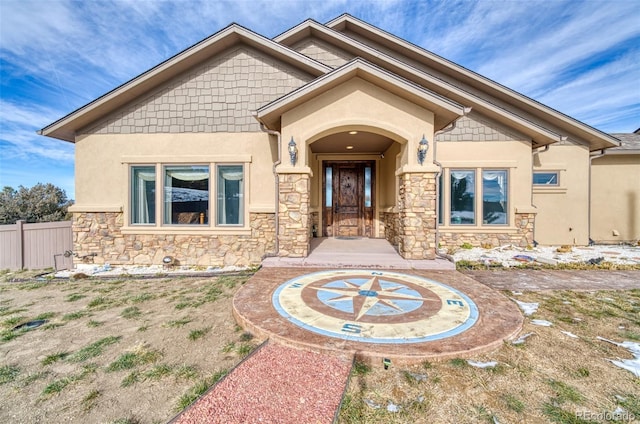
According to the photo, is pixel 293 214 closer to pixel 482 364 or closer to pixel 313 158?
pixel 313 158

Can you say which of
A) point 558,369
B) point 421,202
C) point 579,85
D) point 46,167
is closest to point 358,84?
point 421,202

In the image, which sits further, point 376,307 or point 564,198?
point 564,198

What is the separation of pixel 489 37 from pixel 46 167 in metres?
53.3

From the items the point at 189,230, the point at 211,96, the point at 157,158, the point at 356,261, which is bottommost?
the point at 356,261

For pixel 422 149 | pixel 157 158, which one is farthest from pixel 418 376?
pixel 157 158

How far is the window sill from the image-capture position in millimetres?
7250

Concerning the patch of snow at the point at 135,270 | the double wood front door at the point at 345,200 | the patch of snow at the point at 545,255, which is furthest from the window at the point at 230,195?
the patch of snow at the point at 545,255

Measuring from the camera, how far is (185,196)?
24.3 feet

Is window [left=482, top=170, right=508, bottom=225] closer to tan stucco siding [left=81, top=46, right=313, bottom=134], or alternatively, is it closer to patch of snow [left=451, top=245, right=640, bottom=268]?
patch of snow [left=451, top=245, right=640, bottom=268]

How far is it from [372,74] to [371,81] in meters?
0.27

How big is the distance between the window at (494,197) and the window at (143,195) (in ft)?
32.6

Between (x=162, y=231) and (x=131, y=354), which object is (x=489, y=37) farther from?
(x=131, y=354)

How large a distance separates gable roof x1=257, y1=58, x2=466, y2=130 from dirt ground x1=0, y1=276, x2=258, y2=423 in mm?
4119

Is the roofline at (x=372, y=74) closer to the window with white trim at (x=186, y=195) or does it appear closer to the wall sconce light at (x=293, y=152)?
the wall sconce light at (x=293, y=152)
